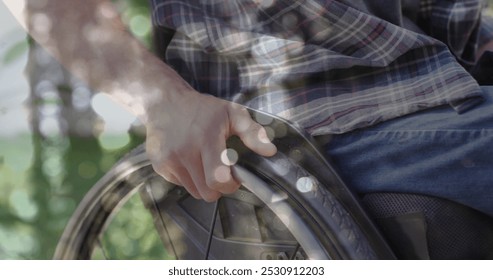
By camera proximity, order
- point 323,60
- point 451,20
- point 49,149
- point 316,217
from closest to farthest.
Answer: point 316,217, point 323,60, point 451,20, point 49,149

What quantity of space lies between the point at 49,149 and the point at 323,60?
0.60 metres

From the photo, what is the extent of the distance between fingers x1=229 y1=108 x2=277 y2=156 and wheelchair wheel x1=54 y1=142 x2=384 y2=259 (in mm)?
20

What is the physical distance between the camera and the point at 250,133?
818mm

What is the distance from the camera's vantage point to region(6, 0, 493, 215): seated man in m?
0.80

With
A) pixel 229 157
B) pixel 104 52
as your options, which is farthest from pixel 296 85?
pixel 104 52

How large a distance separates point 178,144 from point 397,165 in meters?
0.28

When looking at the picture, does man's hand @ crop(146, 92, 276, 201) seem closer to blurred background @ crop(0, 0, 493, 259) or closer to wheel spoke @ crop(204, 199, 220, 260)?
wheel spoke @ crop(204, 199, 220, 260)

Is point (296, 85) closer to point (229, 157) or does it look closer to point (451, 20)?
point (229, 157)

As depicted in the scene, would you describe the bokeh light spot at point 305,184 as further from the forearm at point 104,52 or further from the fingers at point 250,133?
the forearm at point 104,52

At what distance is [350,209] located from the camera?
787mm

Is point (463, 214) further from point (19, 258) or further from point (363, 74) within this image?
point (19, 258)

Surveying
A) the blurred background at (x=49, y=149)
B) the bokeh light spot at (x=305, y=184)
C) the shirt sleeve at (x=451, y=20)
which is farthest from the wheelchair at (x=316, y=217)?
the shirt sleeve at (x=451, y=20)

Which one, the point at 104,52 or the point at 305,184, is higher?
the point at 104,52
